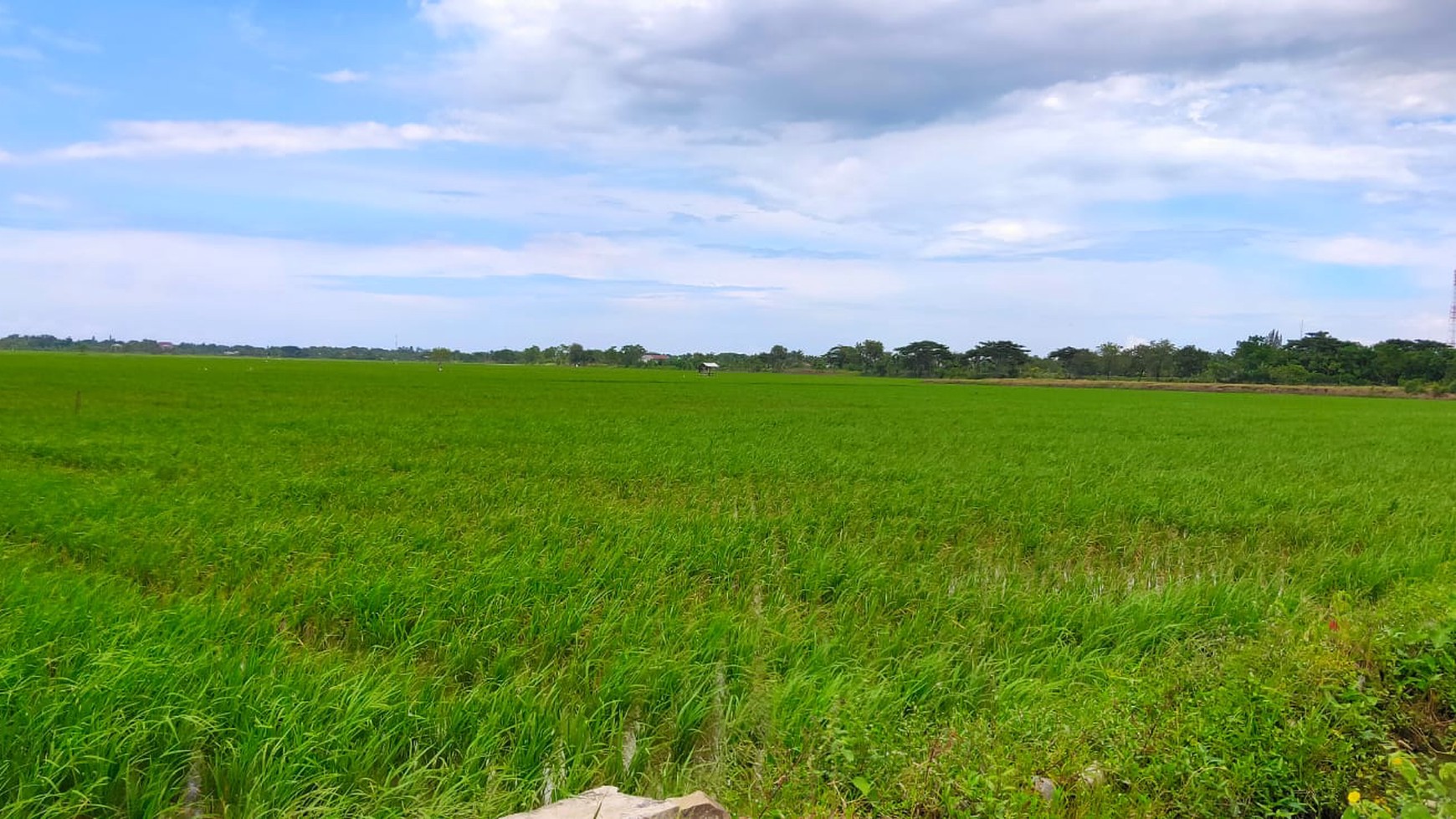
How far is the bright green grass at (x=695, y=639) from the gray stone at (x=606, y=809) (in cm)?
37

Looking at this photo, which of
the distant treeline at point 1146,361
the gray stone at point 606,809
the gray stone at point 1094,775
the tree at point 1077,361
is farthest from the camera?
the tree at point 1077,361

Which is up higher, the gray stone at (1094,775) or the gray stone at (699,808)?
the gray stone at (699,808)

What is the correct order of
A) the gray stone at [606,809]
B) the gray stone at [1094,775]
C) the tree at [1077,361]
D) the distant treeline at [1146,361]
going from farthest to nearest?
the tree at [1077,361] → the distant treeline at [1146,361] → the gray stone at [1094,775] → the gray stone at [606,809]

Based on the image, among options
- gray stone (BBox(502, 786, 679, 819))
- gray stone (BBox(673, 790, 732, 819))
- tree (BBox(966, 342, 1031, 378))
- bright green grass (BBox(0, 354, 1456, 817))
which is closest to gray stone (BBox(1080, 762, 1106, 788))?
bright green grass (BBox(0, 354, 1456, 817))

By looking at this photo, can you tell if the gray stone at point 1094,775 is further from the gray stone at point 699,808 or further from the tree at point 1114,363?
the tree at point 1114,363

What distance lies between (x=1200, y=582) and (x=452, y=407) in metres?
22.7

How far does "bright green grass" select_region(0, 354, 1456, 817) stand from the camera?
296 centimetres

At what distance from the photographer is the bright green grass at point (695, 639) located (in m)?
2.96

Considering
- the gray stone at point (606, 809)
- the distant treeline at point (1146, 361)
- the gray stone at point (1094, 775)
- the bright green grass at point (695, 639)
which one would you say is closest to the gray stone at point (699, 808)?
the gray stone at point (606, 809)

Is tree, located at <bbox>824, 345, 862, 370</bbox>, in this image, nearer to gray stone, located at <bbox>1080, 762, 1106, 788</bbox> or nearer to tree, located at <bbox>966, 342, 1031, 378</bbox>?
tree, located at <bbox>966, 342, 1031, 378</bbox>

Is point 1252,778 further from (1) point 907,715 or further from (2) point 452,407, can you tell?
(2) point 452,407

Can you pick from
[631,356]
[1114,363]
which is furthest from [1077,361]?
[631,356]

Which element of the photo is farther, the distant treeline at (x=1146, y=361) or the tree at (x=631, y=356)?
the tree at (x=631, y=356)

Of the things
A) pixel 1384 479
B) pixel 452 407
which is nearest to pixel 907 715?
pixel 1384 479
